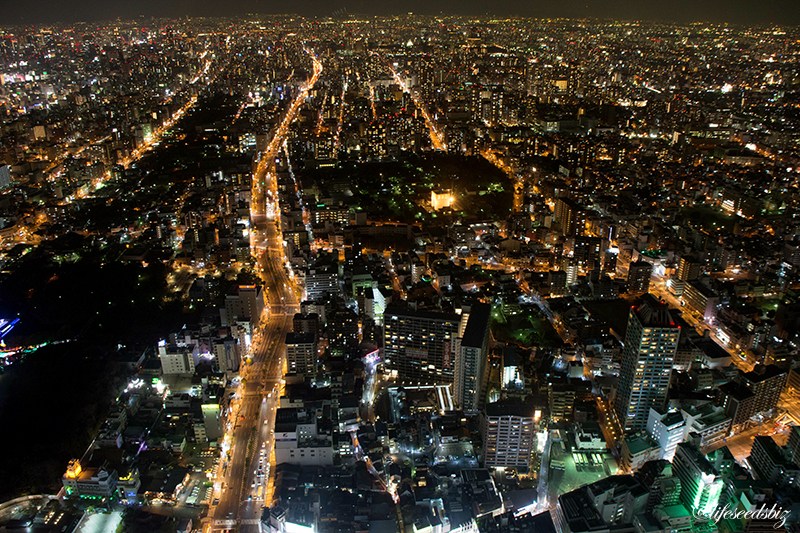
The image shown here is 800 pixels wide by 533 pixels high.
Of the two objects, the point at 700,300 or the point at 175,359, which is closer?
the point at 175,359

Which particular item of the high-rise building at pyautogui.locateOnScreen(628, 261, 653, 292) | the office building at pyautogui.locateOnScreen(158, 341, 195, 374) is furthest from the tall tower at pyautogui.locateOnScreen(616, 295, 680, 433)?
the office building at pyautogui.locateOnScreen(158, 341, 195, 374)

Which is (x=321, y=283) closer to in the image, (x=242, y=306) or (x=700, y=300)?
(x=242, y=306)

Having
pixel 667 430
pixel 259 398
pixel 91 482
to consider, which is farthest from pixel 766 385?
pixel 91 482

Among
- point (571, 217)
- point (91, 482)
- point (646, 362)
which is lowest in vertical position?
point (91, 482)

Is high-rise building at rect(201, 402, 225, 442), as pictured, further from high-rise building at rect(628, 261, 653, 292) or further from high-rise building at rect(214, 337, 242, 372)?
high-rise building at rect(628, 261, 653, 292)

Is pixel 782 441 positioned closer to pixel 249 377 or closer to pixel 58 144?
pixel 249 377

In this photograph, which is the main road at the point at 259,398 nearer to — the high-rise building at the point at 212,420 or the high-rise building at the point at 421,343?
the high-rise building at the point at 212,420
